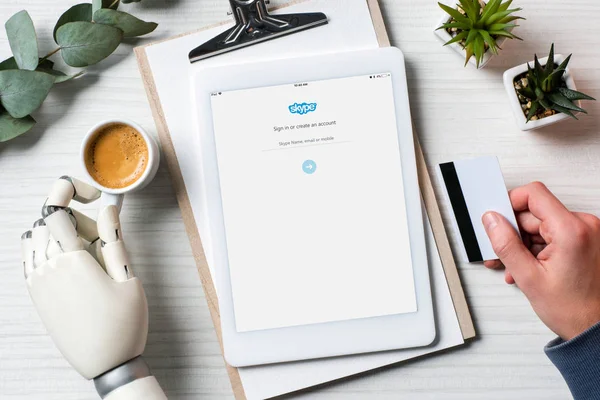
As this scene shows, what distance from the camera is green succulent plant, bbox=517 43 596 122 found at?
62 centimetres

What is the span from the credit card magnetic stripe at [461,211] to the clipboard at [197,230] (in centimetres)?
2

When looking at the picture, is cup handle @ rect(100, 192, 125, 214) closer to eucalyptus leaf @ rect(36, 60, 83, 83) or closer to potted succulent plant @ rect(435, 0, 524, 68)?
eucalyptus leaf @ rect(36, 60, 83, 83)

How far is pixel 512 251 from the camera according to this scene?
0.62 m

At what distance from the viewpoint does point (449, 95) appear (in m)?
0.69

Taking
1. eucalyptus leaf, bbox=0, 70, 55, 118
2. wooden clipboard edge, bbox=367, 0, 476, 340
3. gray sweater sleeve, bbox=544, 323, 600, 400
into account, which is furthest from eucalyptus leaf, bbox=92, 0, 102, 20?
gray sweater sleeve, bbox=544, 323, 600, 400

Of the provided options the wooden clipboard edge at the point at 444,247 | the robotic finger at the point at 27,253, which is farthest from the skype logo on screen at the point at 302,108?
the robotic finger at the point at 27,253

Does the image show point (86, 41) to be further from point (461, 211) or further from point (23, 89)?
point (461, 211)

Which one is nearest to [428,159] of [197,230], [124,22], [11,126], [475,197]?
[475,197]

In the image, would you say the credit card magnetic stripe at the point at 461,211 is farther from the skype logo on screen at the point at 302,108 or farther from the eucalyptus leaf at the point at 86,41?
the eucalyptus leaf at the point at 86,41

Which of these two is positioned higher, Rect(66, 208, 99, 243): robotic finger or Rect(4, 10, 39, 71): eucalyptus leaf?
Rect(4, 10, 39, 71): eucalyptus leaf

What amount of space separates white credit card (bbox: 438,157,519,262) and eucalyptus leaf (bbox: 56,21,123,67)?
0.44 m

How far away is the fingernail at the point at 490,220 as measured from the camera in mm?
637

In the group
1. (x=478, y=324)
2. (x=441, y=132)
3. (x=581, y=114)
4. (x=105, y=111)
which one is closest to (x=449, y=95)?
(x=441, y=132)

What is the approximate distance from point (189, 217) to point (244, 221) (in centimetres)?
7
